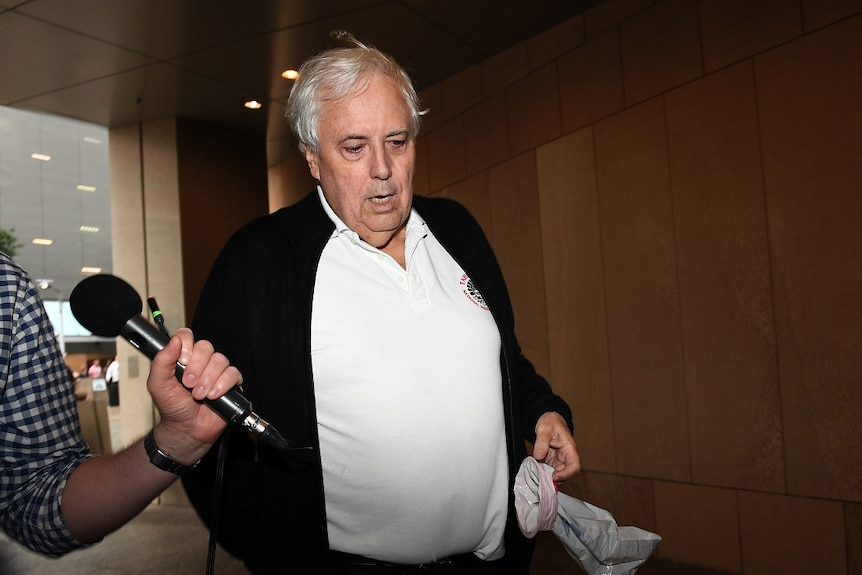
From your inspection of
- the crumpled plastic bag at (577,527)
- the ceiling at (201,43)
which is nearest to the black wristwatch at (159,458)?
the crumpled plastic bag at (577,527)

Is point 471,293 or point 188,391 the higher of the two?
point 471,293

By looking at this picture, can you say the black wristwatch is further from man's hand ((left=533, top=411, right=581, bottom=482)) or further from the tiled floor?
the tiled floor

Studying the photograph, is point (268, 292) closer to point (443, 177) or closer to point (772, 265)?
point (772, 265)

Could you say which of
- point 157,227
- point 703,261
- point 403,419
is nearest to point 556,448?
point 403,419

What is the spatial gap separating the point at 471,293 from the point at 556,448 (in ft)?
1.29

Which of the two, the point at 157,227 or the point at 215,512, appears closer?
the point at 215,512

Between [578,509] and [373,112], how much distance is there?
3.18ft

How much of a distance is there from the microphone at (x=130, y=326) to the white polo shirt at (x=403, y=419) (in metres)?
0.40

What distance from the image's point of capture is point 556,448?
4.40ft

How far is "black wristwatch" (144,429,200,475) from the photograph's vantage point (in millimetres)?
813

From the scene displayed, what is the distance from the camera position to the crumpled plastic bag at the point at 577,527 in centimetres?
121

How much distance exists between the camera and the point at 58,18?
3441 millimetres

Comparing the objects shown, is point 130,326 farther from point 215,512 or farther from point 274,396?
point 274,396

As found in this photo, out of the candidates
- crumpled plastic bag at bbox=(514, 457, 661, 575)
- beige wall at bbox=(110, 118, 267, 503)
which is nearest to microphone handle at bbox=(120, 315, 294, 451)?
crumpled plastic bag at bbox=(514, 457, 661, 575)
